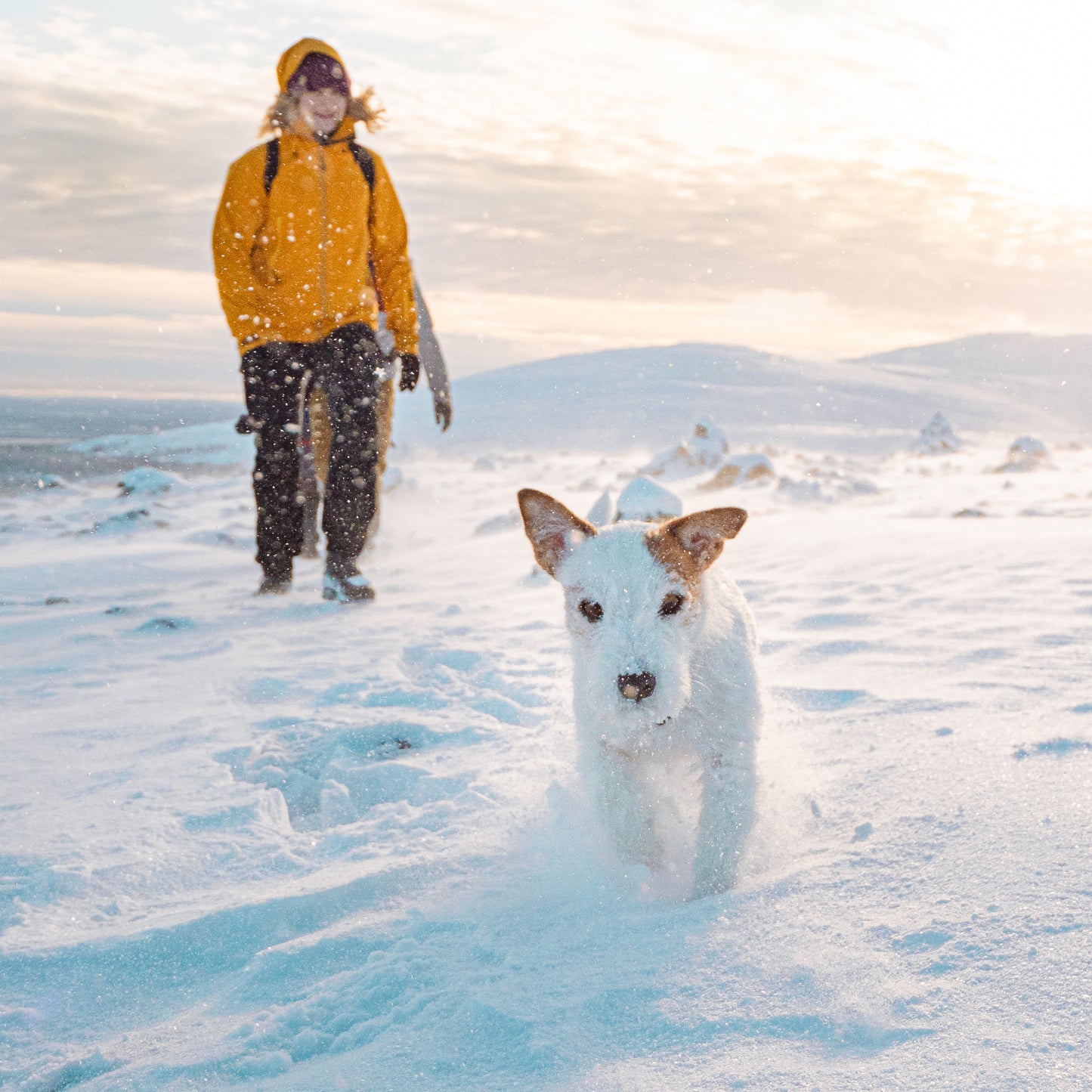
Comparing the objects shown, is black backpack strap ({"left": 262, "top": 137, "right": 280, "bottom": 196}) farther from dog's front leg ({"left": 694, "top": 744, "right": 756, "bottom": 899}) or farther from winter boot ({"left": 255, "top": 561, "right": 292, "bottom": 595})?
dog's front leg ({"left": 694, "top": 744, "right": 756, "bottom": 899})

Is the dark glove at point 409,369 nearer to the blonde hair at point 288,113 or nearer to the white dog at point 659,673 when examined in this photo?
the blonde hair at point 288,113

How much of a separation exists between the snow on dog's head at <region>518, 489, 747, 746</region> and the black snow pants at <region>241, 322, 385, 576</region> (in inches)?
132

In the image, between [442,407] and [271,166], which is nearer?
[271,166]

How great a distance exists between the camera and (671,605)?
98.9 inches

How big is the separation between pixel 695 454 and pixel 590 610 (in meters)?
12.0

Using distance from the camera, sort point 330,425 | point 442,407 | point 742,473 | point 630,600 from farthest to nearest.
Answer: point 742,473
point 442,407
point 330,425
point 630,600

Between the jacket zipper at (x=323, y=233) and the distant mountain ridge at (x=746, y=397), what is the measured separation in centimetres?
1891

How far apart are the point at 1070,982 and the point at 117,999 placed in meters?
1.93

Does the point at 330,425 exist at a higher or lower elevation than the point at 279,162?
lower

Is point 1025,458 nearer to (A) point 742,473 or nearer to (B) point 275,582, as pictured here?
(A) point 742,473

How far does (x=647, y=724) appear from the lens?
2309 millimetres

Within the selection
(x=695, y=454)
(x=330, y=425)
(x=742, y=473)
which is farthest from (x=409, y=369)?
(x=695, y=454)

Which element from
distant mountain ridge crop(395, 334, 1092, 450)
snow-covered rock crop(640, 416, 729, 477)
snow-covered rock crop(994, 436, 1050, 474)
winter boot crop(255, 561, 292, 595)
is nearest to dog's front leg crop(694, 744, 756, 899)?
winter boot crop(255, 561, 292, 595)

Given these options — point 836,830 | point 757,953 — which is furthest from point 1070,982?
point 836,830
